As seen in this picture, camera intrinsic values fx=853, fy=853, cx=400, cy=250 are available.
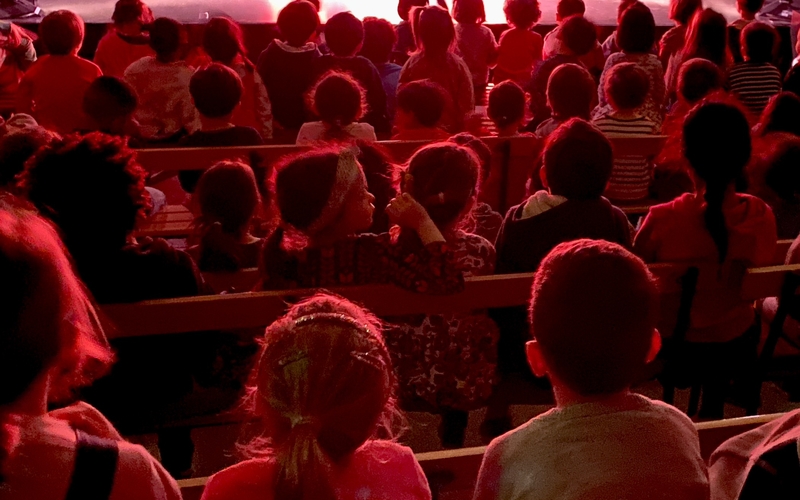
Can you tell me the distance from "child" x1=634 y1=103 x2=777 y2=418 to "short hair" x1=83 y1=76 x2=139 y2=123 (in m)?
2.21

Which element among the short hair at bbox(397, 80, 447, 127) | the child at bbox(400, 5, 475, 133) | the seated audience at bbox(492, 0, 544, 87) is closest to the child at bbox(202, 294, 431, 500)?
the short hair at bbox(397, 80, 447, 127)

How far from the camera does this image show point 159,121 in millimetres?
4559

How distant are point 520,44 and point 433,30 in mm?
1682

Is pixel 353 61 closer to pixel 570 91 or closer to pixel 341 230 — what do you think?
pixel 570 91

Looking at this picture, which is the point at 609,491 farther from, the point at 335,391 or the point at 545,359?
the point at 335,391

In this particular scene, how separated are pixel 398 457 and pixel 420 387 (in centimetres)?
89

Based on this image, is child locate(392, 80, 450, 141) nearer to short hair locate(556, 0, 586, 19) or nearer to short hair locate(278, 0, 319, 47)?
short hair locate(278, 0, 319, 47)

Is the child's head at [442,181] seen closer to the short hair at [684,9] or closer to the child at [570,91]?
the child at [570,91]

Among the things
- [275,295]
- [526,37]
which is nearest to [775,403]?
[275,295]

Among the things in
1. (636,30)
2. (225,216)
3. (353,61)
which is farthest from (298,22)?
(225,216)

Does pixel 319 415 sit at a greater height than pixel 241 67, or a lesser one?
greater

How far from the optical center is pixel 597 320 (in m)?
1.30

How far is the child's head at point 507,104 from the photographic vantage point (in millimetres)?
3707

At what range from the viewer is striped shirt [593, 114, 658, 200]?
3.72 metres
